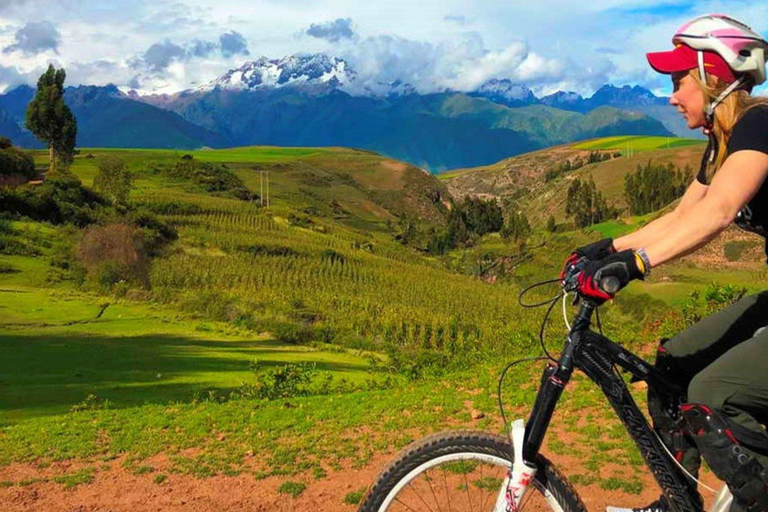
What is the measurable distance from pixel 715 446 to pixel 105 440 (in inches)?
318

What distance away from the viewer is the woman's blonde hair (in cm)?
323

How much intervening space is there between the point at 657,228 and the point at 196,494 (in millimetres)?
5100

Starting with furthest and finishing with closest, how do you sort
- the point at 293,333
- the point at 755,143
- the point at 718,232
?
the point at 293,333
the point at 718,232
the point at 755,143

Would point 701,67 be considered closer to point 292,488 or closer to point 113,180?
point 292,488

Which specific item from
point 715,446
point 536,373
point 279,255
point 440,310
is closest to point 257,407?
point 536,373

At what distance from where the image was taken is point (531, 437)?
11.1 feet

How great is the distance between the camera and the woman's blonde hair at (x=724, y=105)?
3227 mm

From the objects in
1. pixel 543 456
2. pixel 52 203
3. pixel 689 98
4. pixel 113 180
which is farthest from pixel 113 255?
pixel 689 98

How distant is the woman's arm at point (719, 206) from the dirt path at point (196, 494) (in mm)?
3639

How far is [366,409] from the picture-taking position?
10.3 metres

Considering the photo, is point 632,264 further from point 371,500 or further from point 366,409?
point 366,409

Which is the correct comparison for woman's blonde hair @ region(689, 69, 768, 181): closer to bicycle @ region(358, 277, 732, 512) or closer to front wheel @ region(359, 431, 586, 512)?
bicycle @ region(358, 277, 732, 512)

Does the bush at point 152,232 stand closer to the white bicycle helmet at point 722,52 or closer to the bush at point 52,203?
the bush at point 52,203

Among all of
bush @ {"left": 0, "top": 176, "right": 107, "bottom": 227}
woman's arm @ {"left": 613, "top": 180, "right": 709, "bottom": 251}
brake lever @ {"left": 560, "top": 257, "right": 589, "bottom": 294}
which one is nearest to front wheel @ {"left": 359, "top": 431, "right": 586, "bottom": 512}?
brake lever @ {"left": 560, "top": 257, "right": 589, "bottom": 294}
